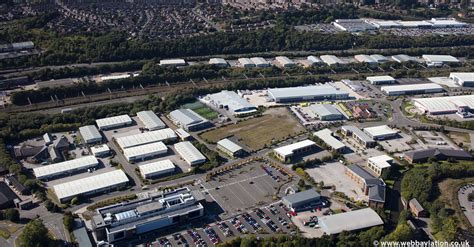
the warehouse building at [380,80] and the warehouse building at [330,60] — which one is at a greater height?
the warehouse building at [330,60]

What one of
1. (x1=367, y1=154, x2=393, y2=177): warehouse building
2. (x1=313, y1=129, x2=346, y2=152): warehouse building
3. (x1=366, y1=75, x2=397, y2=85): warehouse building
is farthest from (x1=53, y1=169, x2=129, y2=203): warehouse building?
(x1=366, y1=75, x2=397, y2=85): warehouse building

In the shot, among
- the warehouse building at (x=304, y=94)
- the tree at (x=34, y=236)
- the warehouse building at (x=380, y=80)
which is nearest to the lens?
the tree at (x=34, y=236)

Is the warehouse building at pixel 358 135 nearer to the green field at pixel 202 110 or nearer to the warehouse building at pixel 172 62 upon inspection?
the green field at pixel 202 110

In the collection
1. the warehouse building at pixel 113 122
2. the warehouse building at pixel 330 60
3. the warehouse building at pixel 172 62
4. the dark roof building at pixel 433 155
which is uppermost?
the warehouse building at pixel 172 62

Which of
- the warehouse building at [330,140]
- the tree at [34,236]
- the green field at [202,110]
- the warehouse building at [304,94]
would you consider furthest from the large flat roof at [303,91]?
the tree at [34,236]

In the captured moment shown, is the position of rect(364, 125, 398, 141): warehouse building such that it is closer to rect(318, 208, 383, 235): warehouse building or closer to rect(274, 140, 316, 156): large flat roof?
rect(274, 140, 316, 156): large flat roof

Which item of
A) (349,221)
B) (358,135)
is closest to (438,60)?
(358,135)

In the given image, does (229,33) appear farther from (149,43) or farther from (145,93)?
(145,93)
